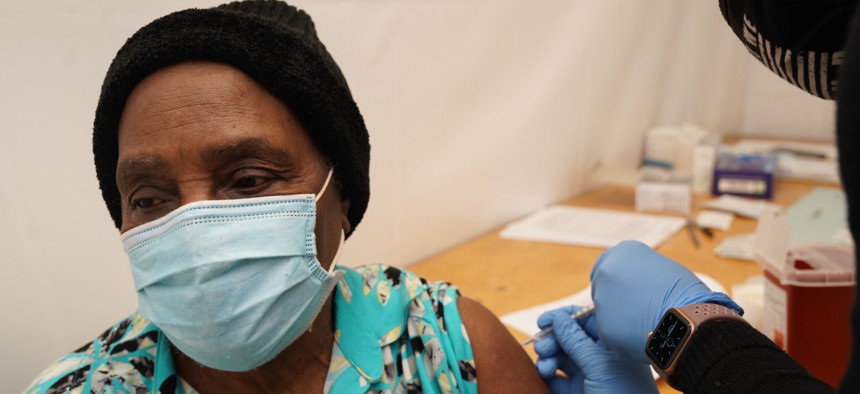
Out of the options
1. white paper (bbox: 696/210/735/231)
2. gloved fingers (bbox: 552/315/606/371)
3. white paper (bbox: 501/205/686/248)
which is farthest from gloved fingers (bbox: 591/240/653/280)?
white paper (bbox: 696/210/735/231)

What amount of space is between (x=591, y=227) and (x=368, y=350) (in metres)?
1.51

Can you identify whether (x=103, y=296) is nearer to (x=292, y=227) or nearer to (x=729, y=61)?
(x=292, y=227)

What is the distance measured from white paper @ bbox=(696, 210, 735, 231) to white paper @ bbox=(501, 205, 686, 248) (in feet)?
0.27

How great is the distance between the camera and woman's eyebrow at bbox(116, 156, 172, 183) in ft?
3.44

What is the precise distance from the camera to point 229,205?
1054mm

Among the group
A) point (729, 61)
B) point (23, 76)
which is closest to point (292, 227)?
point (23, 76)

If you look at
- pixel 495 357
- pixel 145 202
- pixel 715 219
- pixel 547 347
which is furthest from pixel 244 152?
pixel 715 219

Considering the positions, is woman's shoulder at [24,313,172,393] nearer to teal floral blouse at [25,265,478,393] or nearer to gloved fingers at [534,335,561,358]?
teal floral blouse at [25,265,478,393]

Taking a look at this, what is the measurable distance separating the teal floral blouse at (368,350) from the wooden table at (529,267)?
0.56m

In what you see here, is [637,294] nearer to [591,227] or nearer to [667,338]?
[667,338]

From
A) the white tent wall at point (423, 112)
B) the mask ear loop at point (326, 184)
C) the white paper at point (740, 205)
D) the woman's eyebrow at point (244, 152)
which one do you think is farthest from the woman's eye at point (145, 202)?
the white paper at point (740, 205)

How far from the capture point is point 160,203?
3.59ft

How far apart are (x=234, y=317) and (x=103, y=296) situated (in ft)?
2.07

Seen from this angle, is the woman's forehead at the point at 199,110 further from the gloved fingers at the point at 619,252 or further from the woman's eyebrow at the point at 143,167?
the gloved fingers at the point at 619,252
